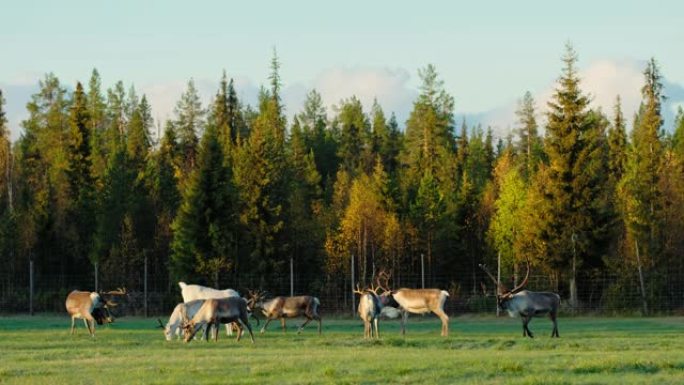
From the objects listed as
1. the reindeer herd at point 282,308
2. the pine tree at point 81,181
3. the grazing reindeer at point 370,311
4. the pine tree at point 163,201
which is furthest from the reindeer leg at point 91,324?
the pine tree at point 81,181

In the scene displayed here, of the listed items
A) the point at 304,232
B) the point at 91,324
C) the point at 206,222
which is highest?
the point at 206,222

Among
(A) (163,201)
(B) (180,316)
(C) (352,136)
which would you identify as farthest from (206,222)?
(C) (352,136)

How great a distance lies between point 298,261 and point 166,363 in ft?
124

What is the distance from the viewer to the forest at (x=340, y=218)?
5006 cm

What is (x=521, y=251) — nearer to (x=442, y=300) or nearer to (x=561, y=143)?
(x=561, y=143)

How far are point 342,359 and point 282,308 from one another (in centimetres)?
1254

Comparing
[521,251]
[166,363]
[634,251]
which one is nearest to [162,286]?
[521,251]

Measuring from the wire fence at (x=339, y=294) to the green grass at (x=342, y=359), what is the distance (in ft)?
49.7

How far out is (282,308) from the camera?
32.0 meters

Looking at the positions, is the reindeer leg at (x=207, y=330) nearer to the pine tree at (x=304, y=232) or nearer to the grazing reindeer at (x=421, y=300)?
the grazing reindeer at (x=421, y=300)

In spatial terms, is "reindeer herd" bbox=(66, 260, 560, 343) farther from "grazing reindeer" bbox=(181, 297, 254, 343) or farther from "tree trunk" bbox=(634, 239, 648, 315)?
"tree trunk" bbox=(634, 239, 648, 315)

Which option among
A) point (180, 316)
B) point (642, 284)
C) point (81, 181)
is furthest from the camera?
point (81, 181)

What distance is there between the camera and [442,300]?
97.9ft

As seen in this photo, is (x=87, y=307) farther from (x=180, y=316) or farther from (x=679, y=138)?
(x=679, y=138)
